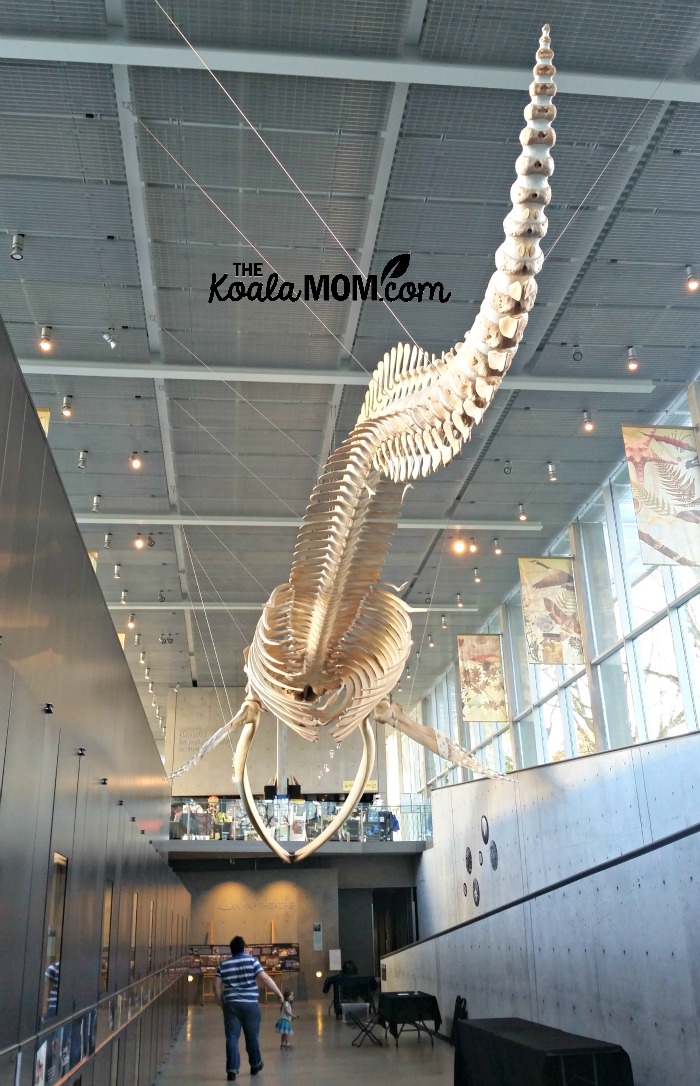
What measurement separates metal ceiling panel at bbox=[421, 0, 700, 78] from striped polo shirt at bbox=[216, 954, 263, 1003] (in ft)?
25.9

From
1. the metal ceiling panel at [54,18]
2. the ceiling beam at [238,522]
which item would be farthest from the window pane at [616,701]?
the metal ceiling panel at [54,18]

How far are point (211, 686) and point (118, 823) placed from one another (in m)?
21.4

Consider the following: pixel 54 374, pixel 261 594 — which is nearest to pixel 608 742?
pixel 261 594

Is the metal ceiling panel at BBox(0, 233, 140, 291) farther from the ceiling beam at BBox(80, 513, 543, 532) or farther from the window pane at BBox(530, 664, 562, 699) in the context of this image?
the window pane at BBox(530, 664, 562, 699)

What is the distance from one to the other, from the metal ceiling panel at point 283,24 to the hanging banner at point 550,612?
9.34m

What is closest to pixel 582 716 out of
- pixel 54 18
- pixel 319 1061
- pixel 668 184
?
pixel 319 1061

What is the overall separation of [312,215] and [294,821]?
14230 millimetres

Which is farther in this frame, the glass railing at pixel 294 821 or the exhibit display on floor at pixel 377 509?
the glass railing at pixel 294 821

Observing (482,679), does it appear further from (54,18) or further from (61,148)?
(54,18)

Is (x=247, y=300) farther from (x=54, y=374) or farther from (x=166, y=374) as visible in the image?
(x=54, y=374)

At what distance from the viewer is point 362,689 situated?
6.81 m

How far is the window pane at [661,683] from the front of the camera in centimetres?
1339

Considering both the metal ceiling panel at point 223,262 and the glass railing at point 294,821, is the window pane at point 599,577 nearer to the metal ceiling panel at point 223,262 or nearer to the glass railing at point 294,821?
the glass railing at point 294,821

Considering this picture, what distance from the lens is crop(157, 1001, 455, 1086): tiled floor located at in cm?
773
